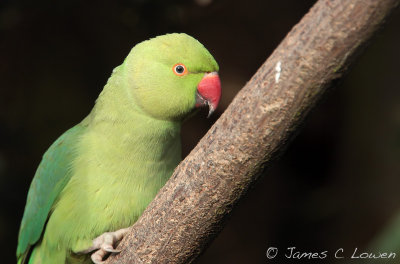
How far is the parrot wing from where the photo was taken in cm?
248

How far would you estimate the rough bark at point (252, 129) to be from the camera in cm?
141

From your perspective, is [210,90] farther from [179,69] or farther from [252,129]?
[252,129]

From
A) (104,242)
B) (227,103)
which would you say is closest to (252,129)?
(104,242)

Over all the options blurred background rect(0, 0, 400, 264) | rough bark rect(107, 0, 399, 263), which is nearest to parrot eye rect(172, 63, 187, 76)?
rough bark rect(107, 0, 399, 263)

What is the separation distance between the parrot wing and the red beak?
2.29 feet

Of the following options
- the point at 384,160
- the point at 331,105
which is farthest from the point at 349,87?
the point at 384,160

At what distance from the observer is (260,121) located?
155 centimetres

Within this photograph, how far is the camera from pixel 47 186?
2.53 metres

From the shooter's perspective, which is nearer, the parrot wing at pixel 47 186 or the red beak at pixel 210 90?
→ the red beak at pixel 210 90

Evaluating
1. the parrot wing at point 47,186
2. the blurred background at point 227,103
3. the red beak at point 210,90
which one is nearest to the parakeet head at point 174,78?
the red beak at point 210,90

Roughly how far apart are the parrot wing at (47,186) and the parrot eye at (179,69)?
635mm

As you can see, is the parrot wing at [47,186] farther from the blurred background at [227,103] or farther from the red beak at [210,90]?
the blurred background at [227,103]

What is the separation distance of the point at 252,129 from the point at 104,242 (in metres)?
1.05

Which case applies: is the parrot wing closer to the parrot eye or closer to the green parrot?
the green parrot
